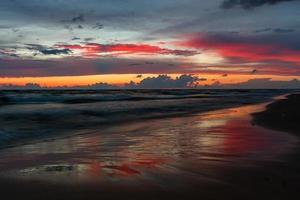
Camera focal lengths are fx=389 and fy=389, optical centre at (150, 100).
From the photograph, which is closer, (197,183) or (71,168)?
(197,183)

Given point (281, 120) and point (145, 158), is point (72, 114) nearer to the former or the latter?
point (281, 120)

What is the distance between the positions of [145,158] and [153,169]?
1120mm

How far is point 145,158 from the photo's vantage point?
25.5 feet

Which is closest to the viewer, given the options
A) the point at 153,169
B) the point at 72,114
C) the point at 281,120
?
the point at 153,169

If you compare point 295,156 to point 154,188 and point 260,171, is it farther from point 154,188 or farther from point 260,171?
point 154,188

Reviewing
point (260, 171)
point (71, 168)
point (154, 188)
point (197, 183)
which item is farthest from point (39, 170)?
point (260, 171)

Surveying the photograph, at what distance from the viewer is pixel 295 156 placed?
7828mm

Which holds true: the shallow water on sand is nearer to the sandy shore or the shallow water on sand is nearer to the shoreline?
the shoreline

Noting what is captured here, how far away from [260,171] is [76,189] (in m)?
3.05

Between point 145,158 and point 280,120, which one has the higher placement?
point 145,158

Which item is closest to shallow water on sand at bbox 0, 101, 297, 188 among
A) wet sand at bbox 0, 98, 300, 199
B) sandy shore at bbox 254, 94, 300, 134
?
wet sand at bbox 0, 98, 300, 199

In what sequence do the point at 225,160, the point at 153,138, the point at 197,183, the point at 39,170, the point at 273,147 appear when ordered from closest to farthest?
1. the point at 197,183
2. the point at 39,170
3. the point at 225,160
4. the point at 273,147
5. the point at 153,138

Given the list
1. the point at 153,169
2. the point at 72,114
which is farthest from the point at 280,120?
the point at 72,114

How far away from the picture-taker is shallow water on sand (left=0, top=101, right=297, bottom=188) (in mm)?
6121
